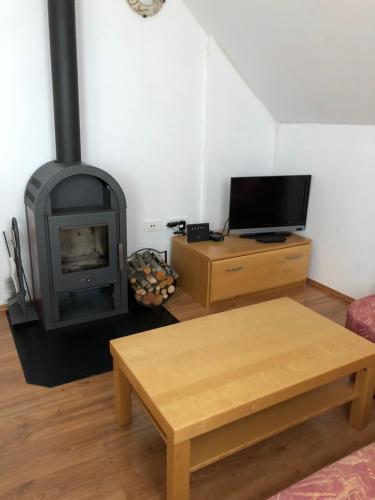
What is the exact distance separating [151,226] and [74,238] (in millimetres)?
749

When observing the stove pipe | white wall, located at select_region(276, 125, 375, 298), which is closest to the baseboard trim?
white wall, located at select_region(276, 125, 375, 298)

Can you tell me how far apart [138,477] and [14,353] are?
119 cm

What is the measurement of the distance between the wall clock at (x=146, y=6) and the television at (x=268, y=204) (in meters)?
1.31

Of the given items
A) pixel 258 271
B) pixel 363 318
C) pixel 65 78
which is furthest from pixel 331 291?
pixel 65 78

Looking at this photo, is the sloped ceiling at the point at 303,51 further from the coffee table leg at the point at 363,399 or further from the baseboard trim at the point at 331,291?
the coffee table leg at the point at 363,399

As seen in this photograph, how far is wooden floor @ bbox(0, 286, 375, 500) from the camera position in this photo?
1604mm

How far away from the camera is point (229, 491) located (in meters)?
1.60

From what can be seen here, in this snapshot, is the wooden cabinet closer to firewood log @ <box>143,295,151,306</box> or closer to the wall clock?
firewood log @ <box>143,295,151,306</box>

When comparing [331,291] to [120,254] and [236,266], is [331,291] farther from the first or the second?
[120,254]

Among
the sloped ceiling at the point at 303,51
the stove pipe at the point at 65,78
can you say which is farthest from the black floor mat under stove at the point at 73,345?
the sloped ceiling at the point at 303,51

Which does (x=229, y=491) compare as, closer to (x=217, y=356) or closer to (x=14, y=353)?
(x=217, y=356)

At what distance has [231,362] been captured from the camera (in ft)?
5.52

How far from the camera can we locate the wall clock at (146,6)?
9.32 ft

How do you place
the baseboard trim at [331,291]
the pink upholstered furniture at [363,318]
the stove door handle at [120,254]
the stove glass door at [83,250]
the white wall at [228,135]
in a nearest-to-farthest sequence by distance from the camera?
the pink upholstered furniture at [363,318] → the stove glass door at [83,250] → the stove door handle at [120,254] → the baseboard trim at [331,291] → the white wall at [228,135]
